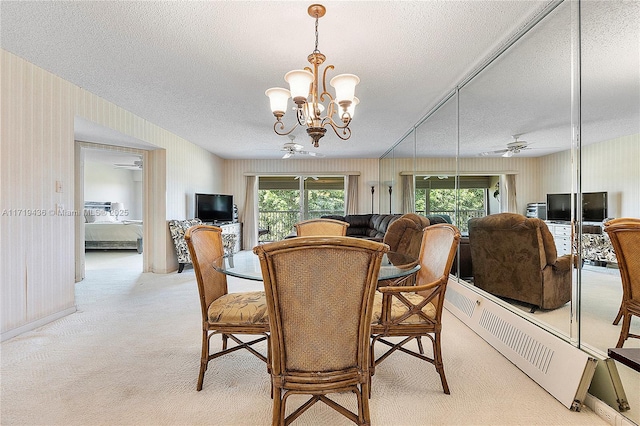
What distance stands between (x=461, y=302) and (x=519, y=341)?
0.94 m

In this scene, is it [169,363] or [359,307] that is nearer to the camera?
[359,307]

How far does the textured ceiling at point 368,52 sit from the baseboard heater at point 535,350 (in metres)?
1.21

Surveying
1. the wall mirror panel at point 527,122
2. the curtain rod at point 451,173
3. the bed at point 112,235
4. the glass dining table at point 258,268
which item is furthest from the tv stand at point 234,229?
the wall mirror panel at point 527,122

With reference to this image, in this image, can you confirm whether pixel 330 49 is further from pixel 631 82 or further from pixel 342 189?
pixel 342 189

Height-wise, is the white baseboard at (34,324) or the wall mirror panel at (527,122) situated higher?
the wall mirror panel at (527,122)

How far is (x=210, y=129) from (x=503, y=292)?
4488mm

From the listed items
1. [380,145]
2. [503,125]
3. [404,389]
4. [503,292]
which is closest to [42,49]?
[404,389]

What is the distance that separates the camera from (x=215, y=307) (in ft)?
6.26

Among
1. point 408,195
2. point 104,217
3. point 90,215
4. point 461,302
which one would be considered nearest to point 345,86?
point 461,302

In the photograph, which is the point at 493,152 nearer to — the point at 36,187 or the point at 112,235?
the point at 36,187

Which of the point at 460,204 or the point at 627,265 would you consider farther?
the point at 460,204

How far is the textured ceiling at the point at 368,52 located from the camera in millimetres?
1775

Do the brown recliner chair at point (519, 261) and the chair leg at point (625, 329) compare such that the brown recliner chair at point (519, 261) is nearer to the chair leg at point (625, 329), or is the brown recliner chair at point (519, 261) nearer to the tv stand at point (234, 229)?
the chair leg at point (625, 329)

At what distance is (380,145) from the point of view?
20.2ft
